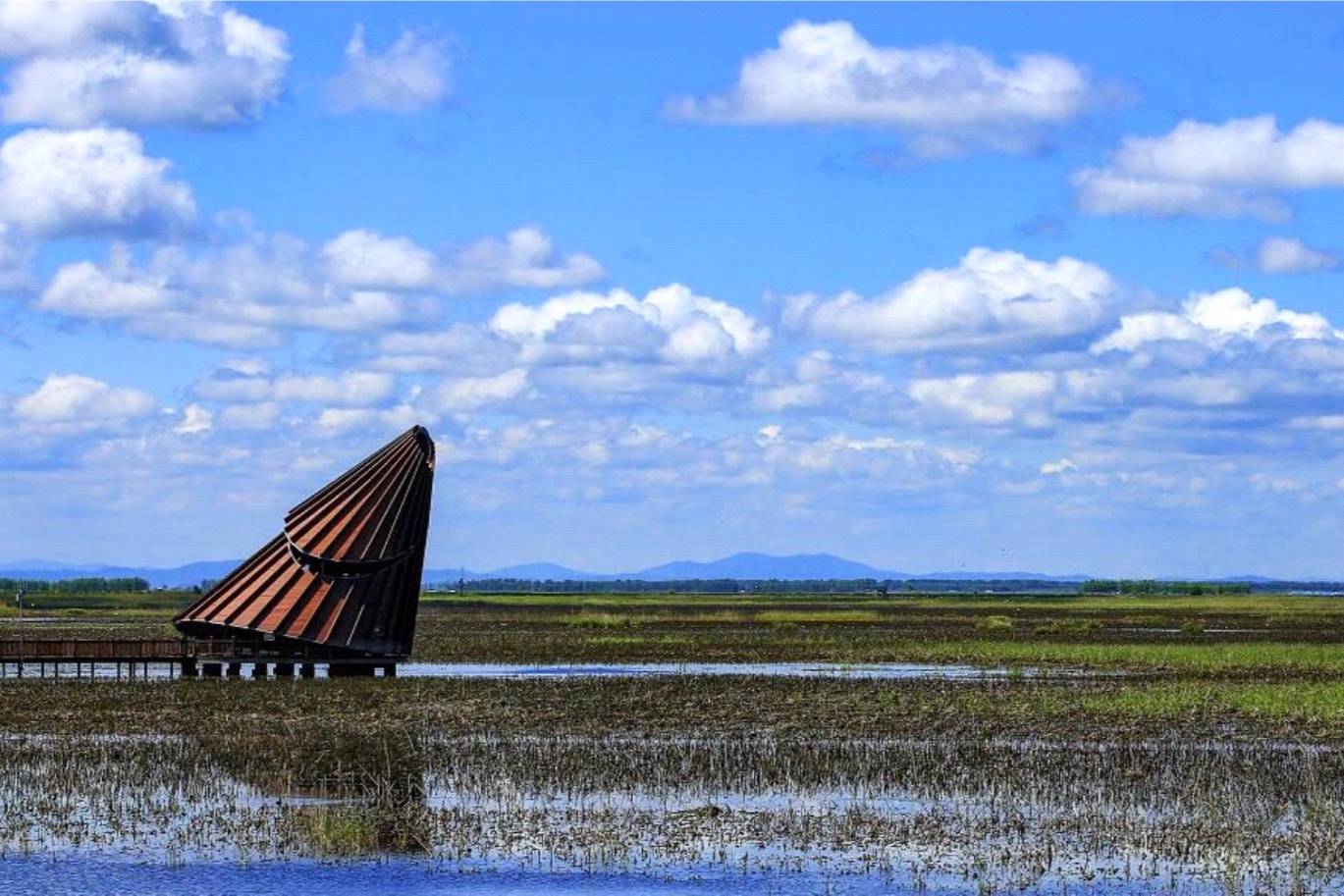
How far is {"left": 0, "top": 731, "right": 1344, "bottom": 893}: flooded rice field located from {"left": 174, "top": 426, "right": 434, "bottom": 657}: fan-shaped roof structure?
61.6ft

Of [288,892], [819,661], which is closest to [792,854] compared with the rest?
[288,892]

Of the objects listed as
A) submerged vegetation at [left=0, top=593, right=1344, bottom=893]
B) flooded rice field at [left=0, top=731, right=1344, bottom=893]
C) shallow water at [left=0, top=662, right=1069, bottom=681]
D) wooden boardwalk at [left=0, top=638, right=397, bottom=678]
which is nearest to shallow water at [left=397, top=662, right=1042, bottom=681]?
shallow water at [left=0, top=662, right=1069, bottom=681]

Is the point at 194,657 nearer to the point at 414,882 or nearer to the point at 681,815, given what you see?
the point at 681,815

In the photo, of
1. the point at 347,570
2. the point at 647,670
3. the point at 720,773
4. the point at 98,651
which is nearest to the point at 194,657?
the point at 98,651

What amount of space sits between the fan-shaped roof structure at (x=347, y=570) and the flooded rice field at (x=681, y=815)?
739 inches

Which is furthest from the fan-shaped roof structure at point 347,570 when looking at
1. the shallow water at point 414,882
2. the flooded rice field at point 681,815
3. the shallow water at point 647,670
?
the shallow water at point 414,882

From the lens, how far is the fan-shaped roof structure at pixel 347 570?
187 ft

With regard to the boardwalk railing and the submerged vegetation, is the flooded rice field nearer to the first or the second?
the submerged vegetation

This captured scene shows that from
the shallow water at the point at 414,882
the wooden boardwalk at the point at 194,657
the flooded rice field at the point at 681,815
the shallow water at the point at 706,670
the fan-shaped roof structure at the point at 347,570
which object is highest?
the fan-shaped roof structure at the point at 347,570

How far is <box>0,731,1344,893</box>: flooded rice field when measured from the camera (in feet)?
83.9

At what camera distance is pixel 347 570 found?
57.8 m

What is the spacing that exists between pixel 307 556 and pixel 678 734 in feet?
68.3

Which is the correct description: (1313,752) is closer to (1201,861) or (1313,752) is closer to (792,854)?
(1201,861)

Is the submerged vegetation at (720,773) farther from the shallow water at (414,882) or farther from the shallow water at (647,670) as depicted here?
A: the shallow water at (647,670)
